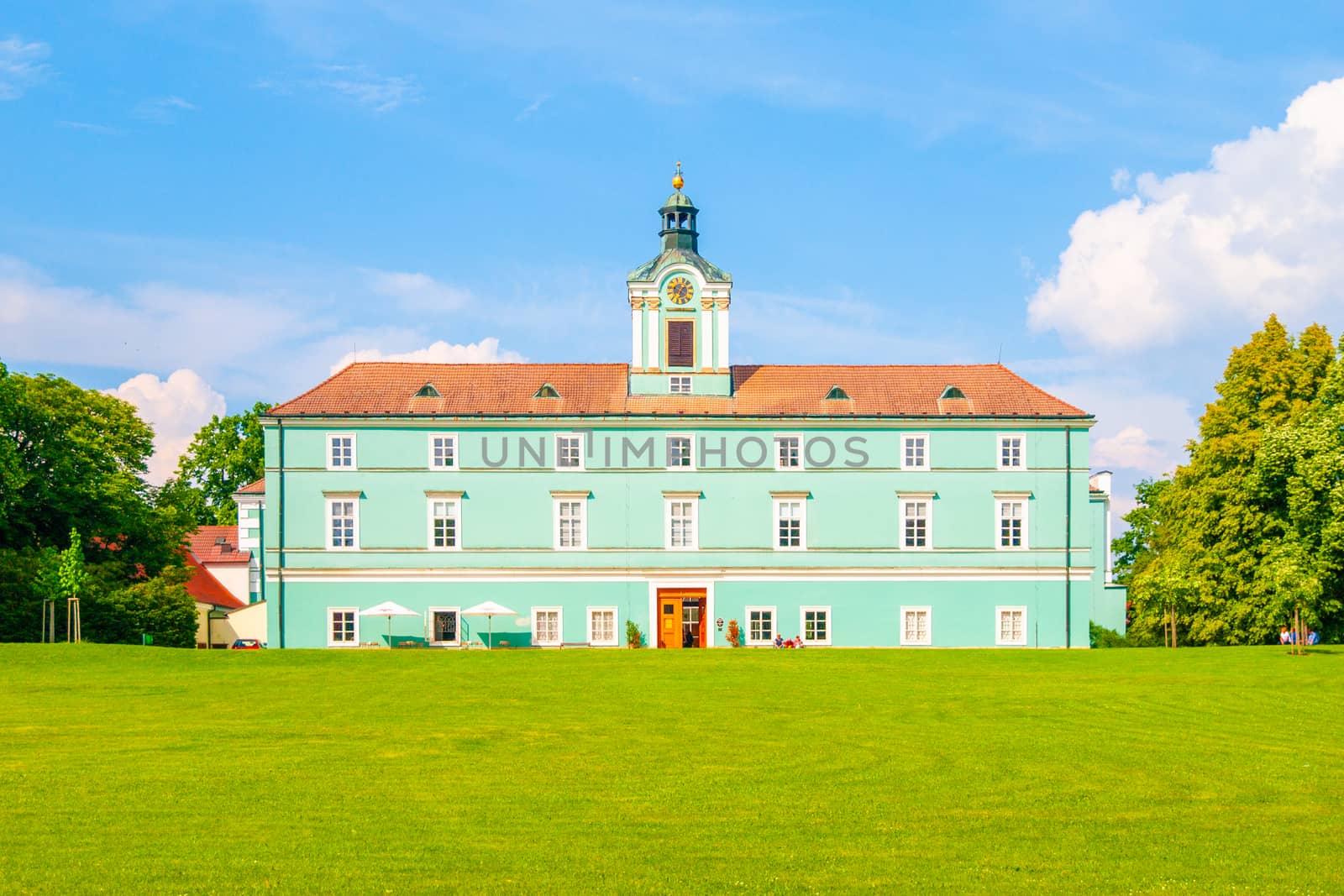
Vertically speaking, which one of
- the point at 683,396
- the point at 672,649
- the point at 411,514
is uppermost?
the point at 683,396

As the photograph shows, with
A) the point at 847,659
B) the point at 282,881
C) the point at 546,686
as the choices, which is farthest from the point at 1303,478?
the point at 282,881

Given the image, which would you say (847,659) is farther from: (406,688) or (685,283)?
(685,283)

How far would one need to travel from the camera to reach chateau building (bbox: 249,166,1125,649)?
161ft

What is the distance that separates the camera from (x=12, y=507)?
47.6 metres

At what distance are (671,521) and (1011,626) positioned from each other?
13849 millimetres

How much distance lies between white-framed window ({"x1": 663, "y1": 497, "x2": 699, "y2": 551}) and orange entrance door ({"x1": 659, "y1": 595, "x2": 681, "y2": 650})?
2.19 metres

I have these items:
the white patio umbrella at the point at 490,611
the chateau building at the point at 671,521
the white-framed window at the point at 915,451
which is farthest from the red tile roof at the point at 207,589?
the white-framed window at the point at 915,451

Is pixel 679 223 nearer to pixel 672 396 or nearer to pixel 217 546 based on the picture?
pixel 672 396

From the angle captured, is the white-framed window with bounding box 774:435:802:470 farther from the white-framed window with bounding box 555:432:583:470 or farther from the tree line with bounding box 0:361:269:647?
the tree line with bounding box 0:361:269:647

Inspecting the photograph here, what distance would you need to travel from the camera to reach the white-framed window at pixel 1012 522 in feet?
163

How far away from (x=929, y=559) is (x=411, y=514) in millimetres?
20129

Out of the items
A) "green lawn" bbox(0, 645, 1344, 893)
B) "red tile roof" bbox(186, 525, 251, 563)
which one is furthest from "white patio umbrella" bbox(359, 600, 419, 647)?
"red tile roof" bbox(186, 525, 251, 563)

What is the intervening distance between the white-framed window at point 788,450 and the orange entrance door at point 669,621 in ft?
22.5

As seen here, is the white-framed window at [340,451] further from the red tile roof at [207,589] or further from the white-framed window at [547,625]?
the red tile roof at [207,589]
